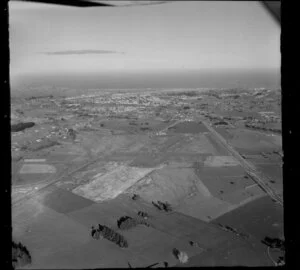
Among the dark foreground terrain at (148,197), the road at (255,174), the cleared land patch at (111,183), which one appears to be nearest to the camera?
the dark foreground terrain at (148,197)

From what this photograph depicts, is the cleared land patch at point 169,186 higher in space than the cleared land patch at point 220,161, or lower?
lower

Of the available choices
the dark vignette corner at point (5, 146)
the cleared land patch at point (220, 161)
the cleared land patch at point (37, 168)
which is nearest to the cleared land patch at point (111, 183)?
the cleared land patch at point (37, 168)

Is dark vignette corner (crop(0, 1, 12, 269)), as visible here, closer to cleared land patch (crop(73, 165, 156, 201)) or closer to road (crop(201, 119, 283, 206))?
cleared land patch (crop(73, 165, 156, 201))

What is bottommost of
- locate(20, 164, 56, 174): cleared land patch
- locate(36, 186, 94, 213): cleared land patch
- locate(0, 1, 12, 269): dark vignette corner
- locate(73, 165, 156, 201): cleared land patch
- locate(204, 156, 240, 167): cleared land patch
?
locate(36, 186, 94, 213): cleared land patch

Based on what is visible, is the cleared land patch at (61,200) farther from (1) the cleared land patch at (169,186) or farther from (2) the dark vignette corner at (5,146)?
(2) the dark vignette corner at (5,146)

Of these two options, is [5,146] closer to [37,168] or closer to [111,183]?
[111,183]

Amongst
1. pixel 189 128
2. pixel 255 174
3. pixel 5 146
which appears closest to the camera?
pixel 5 146

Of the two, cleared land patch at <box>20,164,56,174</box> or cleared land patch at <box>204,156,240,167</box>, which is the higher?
cleared land patch at <box>204,156,240,167</box>

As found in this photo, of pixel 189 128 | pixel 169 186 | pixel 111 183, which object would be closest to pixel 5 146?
pixel 169 186

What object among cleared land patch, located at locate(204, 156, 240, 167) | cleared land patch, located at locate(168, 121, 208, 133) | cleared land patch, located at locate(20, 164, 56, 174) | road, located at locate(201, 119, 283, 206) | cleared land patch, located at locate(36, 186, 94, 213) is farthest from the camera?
cleared land patch, located at locate(168, 121, 208, 133)

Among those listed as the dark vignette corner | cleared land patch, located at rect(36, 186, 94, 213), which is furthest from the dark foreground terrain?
the dark vignette corner

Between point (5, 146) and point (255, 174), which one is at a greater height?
point (5, 146)
